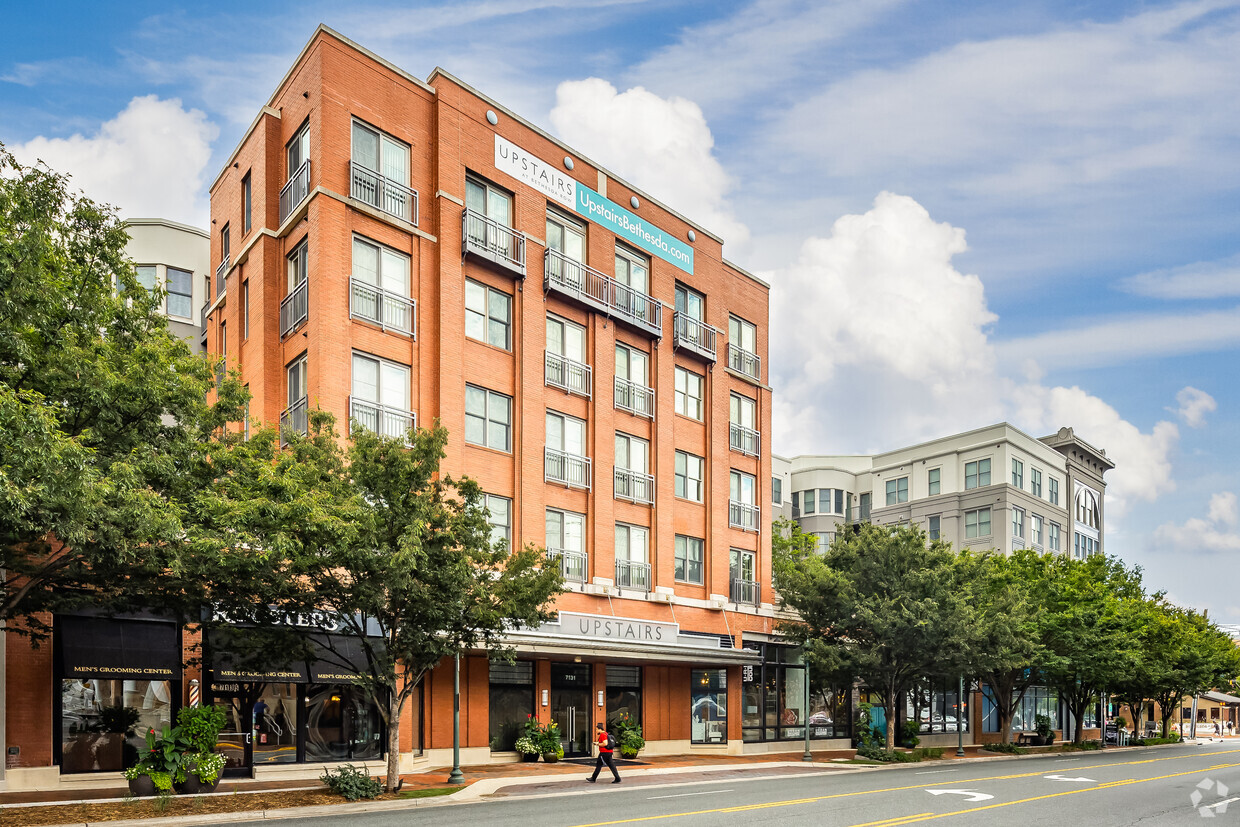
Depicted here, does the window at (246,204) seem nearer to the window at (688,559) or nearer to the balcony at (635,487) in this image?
the balcony at (635,487)

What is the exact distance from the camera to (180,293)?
4225 cm

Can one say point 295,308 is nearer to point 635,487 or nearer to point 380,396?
point 380,396

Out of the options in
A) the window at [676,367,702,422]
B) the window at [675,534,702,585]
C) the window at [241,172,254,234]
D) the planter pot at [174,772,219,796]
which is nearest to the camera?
the planter pot at [174,772,219,796]

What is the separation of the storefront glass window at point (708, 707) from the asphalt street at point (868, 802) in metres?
7.46

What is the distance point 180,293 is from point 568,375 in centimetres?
1766

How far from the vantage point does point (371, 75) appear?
30984mm

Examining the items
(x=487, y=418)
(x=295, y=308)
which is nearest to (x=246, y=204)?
(x=295, y=308)

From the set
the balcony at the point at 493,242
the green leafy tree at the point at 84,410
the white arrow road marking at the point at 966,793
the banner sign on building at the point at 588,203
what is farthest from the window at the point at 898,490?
the green leafy tree at the point at 84,410

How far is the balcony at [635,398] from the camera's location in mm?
38188

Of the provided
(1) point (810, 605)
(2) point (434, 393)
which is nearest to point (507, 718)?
(2) point (434, 393)

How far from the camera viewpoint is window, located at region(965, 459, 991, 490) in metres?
73.0

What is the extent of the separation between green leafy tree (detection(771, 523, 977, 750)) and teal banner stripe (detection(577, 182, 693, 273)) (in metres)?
12.9

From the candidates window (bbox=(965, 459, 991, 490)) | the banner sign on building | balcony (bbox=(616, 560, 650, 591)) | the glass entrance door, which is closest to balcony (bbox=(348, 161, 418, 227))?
the banner sign on building

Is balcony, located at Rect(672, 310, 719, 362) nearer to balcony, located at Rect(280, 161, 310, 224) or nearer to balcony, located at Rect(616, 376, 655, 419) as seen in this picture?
balcony, located at Rect(616, 376, 655, 419)
